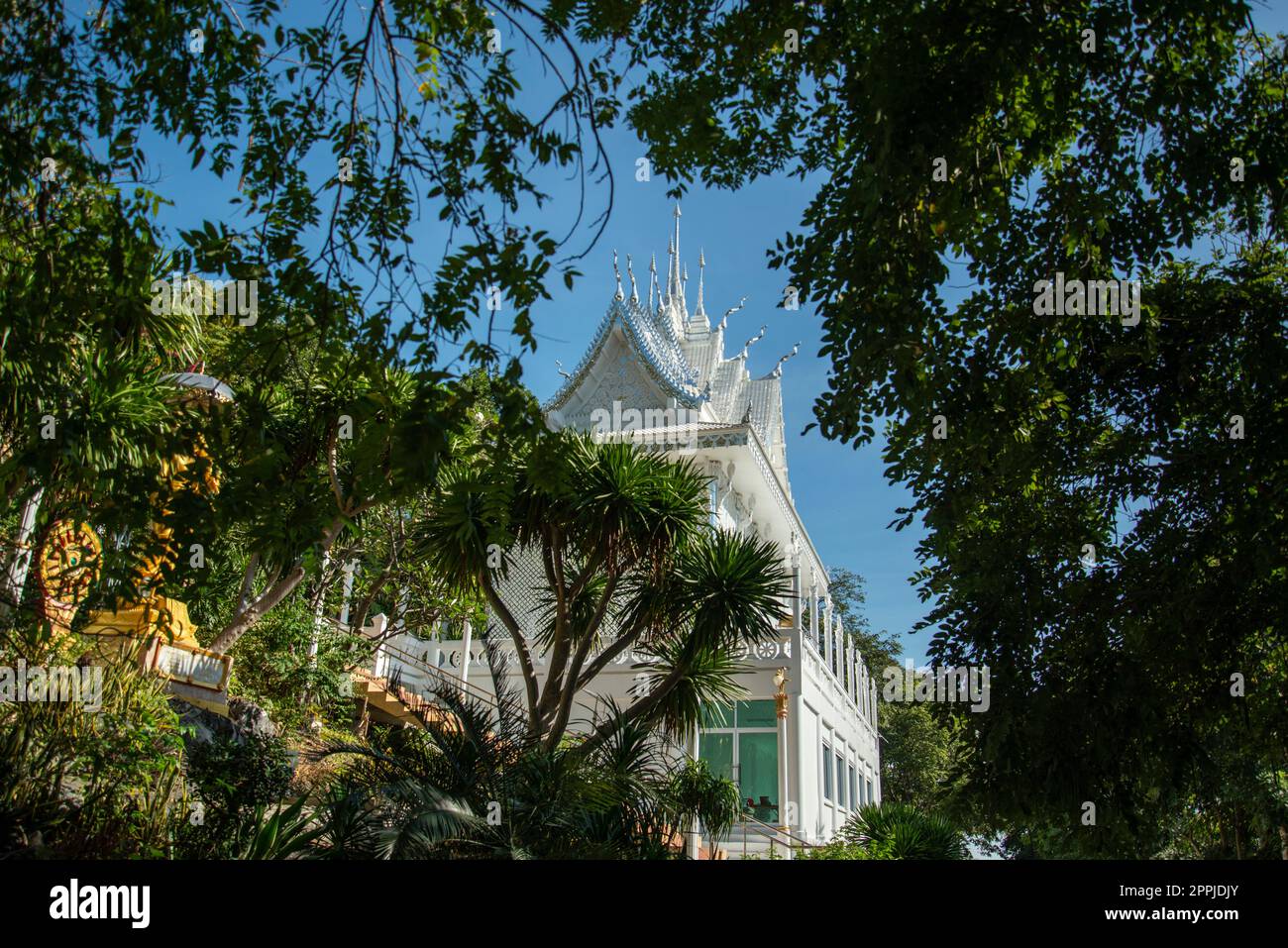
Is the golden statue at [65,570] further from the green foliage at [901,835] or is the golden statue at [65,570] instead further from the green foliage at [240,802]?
the green foliage at [901,835]

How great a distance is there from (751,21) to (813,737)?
16.5m

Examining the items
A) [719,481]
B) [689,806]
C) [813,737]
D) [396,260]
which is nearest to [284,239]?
[396,260]

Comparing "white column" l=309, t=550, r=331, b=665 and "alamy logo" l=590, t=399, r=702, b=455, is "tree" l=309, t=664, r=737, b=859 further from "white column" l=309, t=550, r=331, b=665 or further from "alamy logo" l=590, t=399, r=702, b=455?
"alamy logo" l=590, t=399, r=702, b=455

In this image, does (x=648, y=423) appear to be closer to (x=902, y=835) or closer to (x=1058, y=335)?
(x=902, y=835)

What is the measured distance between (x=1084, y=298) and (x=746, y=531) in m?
20.6

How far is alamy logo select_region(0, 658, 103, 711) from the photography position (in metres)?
8.48

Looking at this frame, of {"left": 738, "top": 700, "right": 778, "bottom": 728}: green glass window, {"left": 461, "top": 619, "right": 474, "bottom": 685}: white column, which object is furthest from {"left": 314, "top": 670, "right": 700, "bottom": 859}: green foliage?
{"left": 461, "top": 619, "right": 474, "bottom": 685}: white column

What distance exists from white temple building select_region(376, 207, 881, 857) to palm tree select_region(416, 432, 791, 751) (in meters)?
1.05

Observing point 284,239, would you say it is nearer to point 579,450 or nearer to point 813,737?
point 579,450

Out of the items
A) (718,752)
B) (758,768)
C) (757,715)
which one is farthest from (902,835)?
(718,752)

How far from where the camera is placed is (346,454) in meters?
5.33

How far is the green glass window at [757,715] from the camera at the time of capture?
64.5 ft
